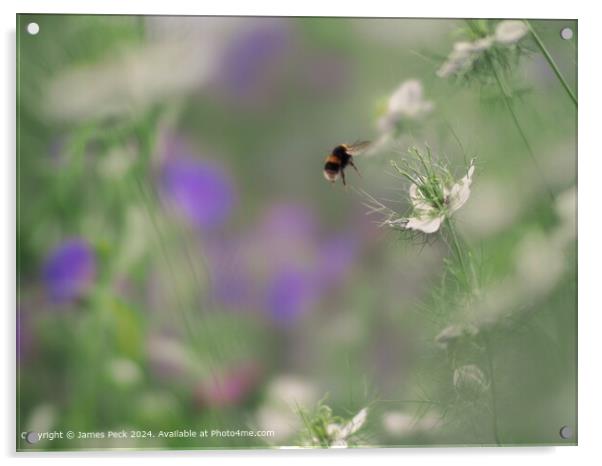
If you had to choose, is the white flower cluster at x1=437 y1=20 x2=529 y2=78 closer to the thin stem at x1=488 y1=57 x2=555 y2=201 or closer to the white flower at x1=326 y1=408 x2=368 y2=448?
the thin stem at x1=488 y1=57 x2=555 y2=201

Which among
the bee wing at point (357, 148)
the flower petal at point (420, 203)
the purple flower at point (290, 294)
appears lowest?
the purple flower at point (290, 294)

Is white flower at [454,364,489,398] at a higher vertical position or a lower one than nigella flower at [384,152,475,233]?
lower

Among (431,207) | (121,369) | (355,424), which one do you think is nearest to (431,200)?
(431,207)

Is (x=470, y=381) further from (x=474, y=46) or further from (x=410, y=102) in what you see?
(x=474, y=46)

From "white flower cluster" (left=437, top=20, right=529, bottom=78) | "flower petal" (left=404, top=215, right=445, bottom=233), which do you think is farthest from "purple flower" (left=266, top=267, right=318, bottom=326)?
"white flower cluster" (left=437, top=20, right=529, bottom=78)

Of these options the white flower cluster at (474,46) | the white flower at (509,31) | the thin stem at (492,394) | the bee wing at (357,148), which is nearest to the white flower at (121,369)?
the bee wing at (357,148)

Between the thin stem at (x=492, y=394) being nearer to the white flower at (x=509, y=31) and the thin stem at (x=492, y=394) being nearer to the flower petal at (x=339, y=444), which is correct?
the flower petal at (x=339, y=444)

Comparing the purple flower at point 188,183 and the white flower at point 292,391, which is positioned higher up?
the purple flower at point 188,183
